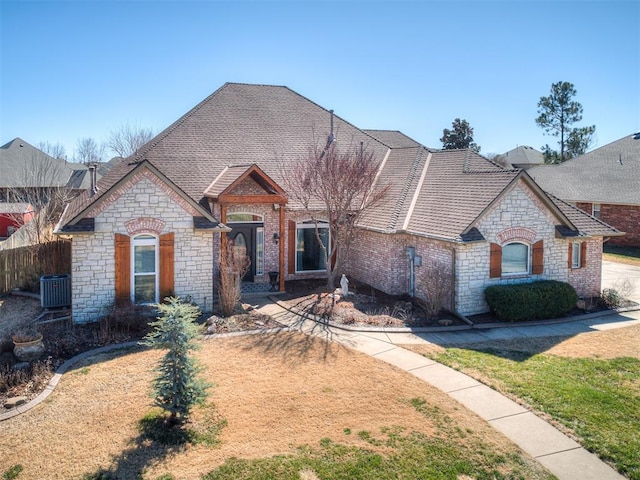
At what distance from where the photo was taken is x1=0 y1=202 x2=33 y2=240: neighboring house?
93.0 feet

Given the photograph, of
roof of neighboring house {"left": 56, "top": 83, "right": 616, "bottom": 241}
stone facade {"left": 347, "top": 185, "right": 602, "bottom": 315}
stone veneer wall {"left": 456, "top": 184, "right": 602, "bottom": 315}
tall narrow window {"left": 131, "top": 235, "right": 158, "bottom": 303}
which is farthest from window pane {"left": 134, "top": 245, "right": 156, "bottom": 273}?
stone veneer wall {"left": 456, "top": 184, "right": 602, "bottom": 315}

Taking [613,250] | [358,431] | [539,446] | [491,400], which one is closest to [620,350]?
[491,400]

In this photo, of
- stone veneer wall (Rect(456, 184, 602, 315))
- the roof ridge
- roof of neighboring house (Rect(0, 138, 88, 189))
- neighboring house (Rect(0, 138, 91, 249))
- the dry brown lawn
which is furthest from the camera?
roof of neighboring house (Rect(0, 138, 88, 189))

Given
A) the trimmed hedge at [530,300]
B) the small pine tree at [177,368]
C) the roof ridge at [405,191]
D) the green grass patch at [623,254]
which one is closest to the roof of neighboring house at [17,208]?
the roof ridge at [405,191]

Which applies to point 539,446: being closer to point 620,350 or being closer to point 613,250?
point 620,350

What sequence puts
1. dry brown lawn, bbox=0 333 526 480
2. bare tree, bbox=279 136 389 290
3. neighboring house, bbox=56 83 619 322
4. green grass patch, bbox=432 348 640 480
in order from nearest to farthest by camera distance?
dry brown lawn, bbox=0 333 526 480 → green grass patch, bbox=432 348 640 480 → neighboring house, bbox=56 83 619 322 → bare tree, bbox=279 136 389 290

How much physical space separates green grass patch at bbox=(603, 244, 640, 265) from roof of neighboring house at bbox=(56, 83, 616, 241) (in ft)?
41.1

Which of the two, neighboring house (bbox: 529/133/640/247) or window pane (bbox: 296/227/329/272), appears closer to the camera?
window pane (bbox: 296/227/329/272)

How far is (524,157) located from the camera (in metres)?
63.9

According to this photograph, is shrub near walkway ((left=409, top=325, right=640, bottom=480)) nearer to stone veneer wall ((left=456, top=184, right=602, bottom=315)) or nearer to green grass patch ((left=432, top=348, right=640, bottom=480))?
green grass patch ((left=432, top=348, right=640, bottom=480))

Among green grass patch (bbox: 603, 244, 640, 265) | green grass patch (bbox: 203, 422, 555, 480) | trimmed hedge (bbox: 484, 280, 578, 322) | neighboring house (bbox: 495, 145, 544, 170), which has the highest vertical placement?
neighboring house (bbox: 495, 145, 544, 170)

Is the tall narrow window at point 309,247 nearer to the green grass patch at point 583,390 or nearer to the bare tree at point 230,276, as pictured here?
the bare tree at point 230,276

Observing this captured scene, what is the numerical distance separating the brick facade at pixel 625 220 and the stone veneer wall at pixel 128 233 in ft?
87.0

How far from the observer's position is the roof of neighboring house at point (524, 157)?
209 feet
